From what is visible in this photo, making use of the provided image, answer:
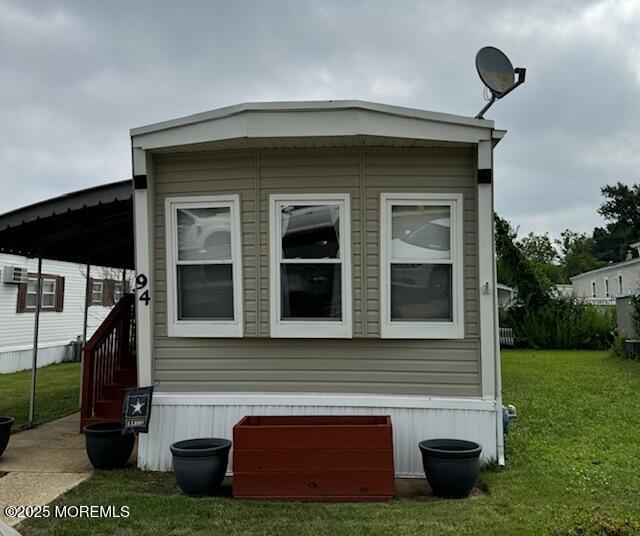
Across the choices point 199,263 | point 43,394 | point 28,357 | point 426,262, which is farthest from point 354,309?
point 28,357

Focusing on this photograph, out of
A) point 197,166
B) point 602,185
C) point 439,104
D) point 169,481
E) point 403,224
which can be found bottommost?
point 169,481

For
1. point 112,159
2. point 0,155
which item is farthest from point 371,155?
point 0,155

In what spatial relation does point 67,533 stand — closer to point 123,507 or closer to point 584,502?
point 123,507

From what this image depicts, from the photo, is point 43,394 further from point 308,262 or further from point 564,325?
point 564,325

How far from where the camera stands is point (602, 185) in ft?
118

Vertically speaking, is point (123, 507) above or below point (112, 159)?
below

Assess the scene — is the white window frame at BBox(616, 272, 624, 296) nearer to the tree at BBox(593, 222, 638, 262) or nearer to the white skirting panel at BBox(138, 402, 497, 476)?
the tree at BBox(593, 222, 638, 262)

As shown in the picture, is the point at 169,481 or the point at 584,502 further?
the point at 169,481

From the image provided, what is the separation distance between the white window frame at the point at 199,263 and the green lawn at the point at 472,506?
48.1 inches

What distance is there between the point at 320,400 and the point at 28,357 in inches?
505

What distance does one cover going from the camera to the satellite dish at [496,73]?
441 centimetres

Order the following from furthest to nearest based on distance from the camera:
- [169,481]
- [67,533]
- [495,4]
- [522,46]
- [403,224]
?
[522,46] → [495,4] → [403,224] → [169,481] → [67,533]

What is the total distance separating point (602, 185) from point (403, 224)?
36.4 m

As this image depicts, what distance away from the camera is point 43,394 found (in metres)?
9.25
